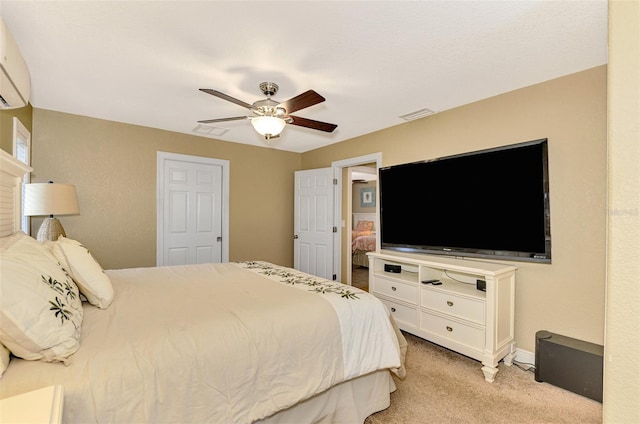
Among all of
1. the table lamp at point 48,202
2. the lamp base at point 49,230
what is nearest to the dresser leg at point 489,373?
the table lamp at point 48,202

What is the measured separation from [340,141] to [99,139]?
3.11 meters

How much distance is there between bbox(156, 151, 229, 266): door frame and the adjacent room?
0.05 meters

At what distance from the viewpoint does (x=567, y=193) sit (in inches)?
93.4

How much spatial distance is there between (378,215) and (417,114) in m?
1.28

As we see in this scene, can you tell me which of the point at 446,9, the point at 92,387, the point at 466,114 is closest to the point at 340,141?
the point at 466,114

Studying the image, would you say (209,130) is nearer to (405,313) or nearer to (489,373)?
(405,313)

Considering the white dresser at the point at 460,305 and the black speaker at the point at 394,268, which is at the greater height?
the black speaker at the point at 394,268

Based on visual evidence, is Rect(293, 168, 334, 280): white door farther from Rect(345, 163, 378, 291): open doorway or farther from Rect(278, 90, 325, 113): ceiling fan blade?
Rect(278, 90, 325, 113): ceiling fan blade

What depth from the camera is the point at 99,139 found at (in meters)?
3.55

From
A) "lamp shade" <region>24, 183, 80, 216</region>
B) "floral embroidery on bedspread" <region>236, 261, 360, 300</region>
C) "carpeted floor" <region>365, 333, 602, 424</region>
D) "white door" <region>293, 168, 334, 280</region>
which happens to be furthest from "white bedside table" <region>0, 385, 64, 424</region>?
"white door" <region>293, 168, 334, 280</region>

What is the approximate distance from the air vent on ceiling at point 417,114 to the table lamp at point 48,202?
11.4 ft

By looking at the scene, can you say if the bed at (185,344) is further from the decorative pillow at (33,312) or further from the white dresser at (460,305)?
the white dresser at (460,305)

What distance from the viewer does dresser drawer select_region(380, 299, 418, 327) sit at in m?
A: 2.91

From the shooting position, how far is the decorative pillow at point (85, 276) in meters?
1.64
